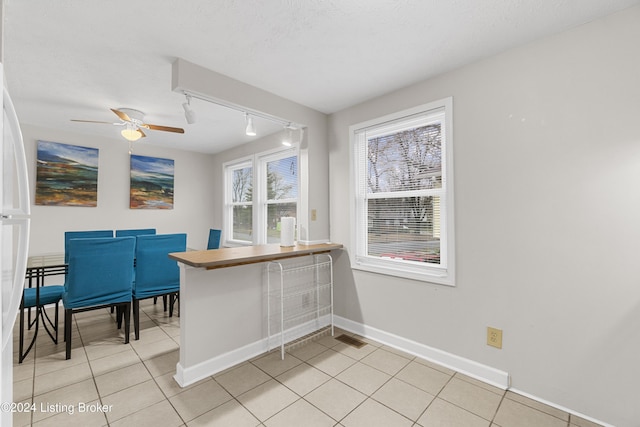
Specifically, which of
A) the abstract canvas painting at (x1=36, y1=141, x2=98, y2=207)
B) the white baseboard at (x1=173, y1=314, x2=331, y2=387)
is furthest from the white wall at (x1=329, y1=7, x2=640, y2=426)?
the abstract canvas painting at (x1=36, y1=141, x2=98, y2=207)

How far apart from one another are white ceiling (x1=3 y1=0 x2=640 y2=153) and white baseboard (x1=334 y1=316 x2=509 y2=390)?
225cm

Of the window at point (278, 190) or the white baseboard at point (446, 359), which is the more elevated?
the window at point (278, 190)

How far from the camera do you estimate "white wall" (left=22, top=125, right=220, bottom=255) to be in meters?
3.63

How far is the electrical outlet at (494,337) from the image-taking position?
1.99m

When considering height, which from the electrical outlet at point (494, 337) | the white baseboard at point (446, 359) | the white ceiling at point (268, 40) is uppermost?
the white ceiling at point (268, 40)

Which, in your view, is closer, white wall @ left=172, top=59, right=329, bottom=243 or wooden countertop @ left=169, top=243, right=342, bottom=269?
wooden countertop @ left=169, top=243, right=342, bottom=269

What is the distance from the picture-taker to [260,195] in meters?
4.36

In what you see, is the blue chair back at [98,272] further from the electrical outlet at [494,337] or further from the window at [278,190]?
the electrical outlet at [494,337]

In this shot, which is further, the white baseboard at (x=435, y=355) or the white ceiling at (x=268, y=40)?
the white baseboard at (x=435, y=355)

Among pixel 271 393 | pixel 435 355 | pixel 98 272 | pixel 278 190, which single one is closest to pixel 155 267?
pixel 98 272

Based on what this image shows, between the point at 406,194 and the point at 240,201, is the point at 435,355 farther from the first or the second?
the point at 240,201

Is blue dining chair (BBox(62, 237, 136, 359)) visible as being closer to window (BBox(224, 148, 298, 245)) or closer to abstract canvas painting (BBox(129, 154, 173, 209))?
window (BBox(224, 148, 298, 245))

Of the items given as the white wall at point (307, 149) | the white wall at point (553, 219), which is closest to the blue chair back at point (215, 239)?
the white wall at point (307, 149)

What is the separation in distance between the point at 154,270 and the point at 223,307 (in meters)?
1.09
